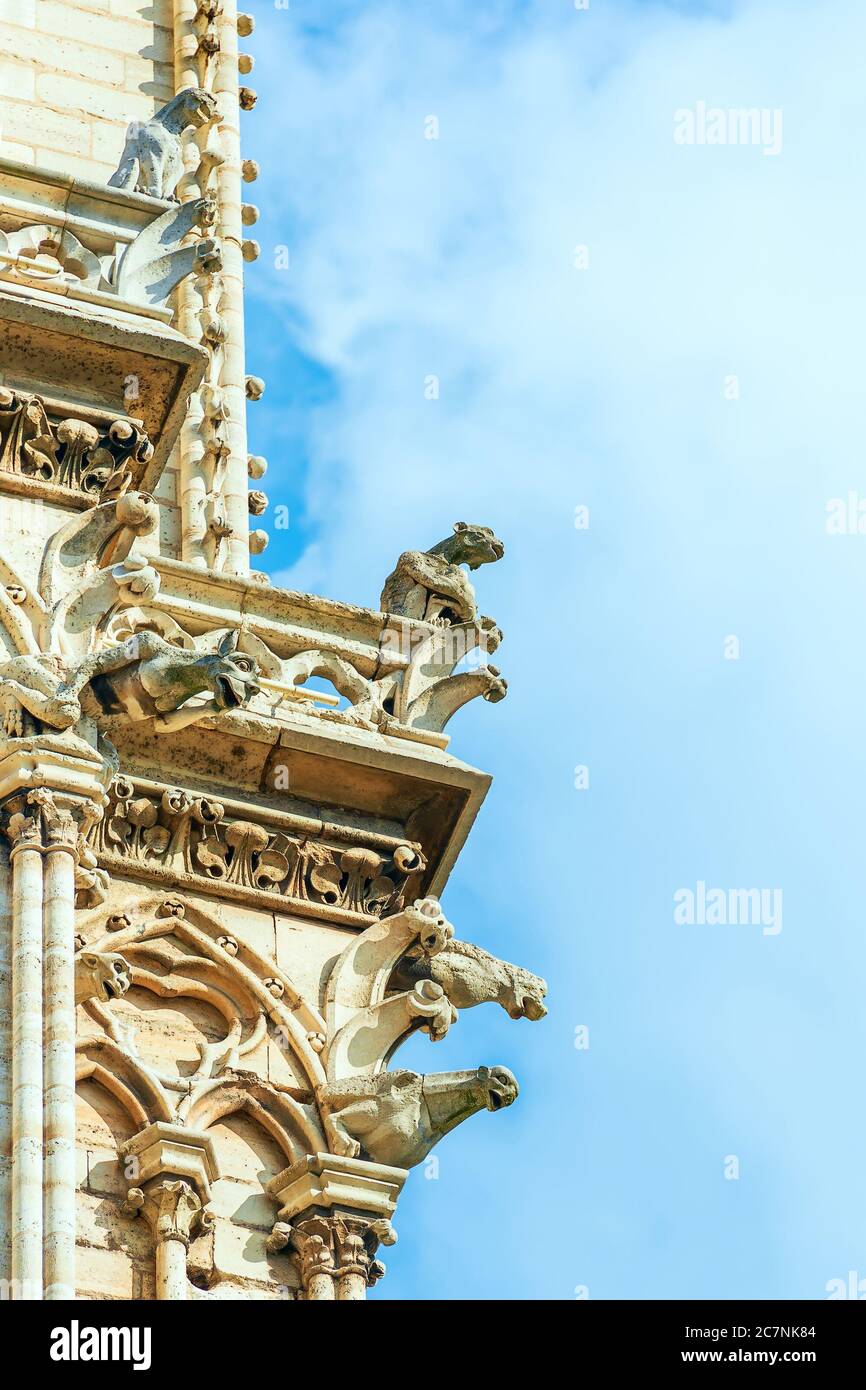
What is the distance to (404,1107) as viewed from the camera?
1631cm

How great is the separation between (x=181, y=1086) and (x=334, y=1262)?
0.96 metres

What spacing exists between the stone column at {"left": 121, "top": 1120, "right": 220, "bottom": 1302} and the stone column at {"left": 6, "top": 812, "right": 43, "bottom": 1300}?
136 centimetres

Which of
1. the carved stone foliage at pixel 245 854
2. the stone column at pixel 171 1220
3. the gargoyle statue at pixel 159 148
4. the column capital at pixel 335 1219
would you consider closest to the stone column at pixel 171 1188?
the stone column at pixel 171 1220

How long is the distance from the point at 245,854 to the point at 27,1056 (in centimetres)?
302

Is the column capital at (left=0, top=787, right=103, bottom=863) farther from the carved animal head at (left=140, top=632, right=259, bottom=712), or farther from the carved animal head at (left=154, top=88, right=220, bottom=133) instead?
the carved animal head at (left=154, top=88, right=220, bottom=133)

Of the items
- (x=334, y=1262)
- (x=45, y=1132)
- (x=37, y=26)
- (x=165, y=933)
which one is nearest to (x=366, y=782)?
(x=165, y=933)

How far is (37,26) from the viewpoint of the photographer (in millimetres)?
21422

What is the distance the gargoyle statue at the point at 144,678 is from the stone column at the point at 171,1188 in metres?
1.63

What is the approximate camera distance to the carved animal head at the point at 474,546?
18656 millimetres

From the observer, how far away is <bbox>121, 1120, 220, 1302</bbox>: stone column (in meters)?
15.4

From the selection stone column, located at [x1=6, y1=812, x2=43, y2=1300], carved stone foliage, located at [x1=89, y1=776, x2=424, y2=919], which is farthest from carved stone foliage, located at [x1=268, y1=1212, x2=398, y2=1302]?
stone column, located at [x1=6, y1=812, x2=43, y2=1300]

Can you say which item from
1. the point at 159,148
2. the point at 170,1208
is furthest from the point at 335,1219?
the point at 159,148

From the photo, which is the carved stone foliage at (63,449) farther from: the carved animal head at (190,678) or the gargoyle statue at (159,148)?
the gargoyle statue at (159,148)

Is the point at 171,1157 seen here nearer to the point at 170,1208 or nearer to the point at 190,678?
the point at 170,1208
